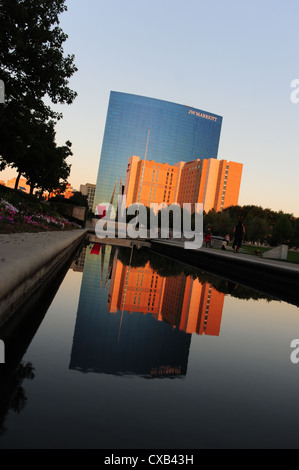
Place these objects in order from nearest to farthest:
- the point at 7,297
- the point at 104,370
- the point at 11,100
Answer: the point at 104,370 < the point at 7,297 < the point at 11,100

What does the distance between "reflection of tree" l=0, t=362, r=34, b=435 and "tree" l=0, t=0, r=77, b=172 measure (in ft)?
53.7

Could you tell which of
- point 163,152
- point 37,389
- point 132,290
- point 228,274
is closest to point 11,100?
point 228,274

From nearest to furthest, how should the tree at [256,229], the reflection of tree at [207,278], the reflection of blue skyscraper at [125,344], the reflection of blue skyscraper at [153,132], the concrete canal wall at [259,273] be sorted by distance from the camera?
the reflection of blue skyscraper at [125,344] < the reflection of tree at [207,278] < the concrete canal wall at [259,273] < the tree at [256,229] < the reflection of blue skyscraper at [153,132]

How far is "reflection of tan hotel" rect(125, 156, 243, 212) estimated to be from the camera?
6043 inches

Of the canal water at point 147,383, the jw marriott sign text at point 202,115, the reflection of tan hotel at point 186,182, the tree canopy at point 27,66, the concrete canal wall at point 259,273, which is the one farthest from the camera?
the jw marriott sign text at point 202,115

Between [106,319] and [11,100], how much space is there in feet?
51.0

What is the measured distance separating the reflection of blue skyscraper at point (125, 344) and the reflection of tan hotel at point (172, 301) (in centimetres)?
34

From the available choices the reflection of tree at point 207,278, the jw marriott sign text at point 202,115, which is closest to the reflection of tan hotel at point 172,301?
the reflection of tree at point 207,278

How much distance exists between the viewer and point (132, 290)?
24.1 ft

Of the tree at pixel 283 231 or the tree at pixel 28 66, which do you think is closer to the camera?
the tree at pixel 28 66

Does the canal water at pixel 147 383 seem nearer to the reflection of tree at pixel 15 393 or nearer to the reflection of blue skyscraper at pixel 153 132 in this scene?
the reflection of tree at pixel 15 393

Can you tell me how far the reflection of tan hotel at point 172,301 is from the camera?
5.23 metres

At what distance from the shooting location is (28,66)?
56.2 feet
